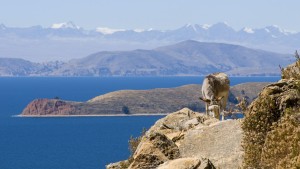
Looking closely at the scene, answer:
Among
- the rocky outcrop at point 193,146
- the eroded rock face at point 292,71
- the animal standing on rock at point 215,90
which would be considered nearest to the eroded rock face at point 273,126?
the rocky outcrop at point 193,146

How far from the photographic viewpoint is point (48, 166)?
197500 millimetres

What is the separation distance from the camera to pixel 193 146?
28.7m

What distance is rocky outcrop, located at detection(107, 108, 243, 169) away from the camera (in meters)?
24.9

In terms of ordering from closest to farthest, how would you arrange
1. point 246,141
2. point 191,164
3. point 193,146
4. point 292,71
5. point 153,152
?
point 191,164, point 246,141, point 153,152, point 193,146, point 292,71

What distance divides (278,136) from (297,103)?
10.3 feet

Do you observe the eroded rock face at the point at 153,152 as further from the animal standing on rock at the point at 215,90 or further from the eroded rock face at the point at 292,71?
the animal standing on rock at the point at 215,90

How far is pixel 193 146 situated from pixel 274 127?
16.8 ft

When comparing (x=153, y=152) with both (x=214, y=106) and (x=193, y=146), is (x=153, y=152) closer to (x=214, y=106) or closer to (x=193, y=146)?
(x=193, y=146)

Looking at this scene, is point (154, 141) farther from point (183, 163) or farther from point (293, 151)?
point (293, 151)

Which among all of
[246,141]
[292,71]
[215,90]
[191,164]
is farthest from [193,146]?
[215,90]

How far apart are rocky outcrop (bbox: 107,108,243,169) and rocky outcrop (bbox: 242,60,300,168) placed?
1.65 m

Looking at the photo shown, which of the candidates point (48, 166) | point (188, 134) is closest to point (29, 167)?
point (48, 166)

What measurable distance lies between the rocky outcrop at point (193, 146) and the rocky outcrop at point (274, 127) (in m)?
1.65

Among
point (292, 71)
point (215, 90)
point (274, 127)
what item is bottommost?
point (274, 127)
